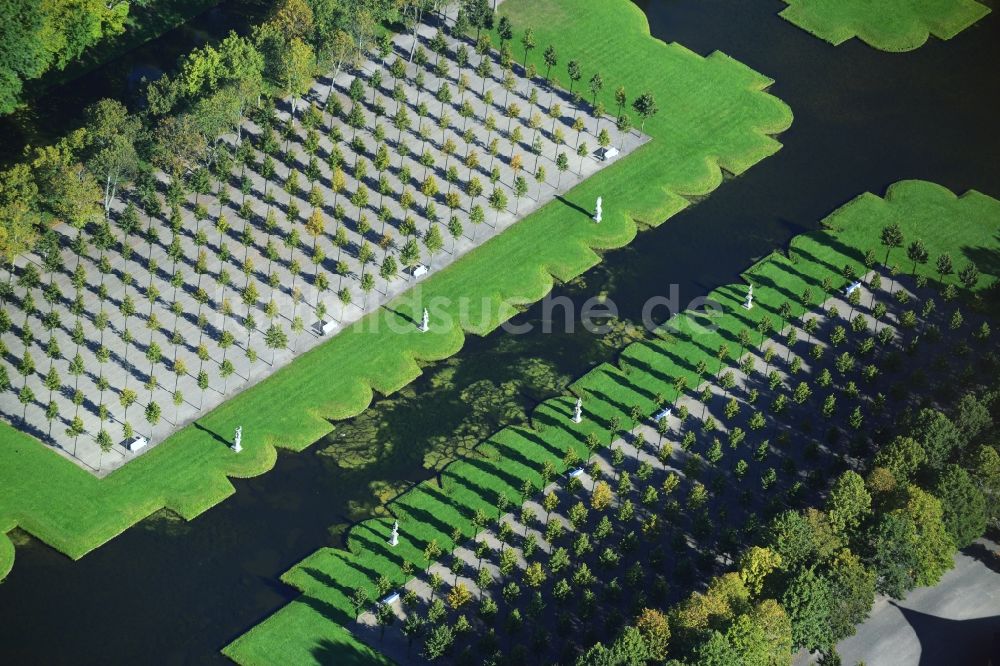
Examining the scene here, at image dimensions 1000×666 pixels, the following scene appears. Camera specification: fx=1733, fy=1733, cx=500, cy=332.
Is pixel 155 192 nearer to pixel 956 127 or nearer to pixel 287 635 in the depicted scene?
pixel 287 635

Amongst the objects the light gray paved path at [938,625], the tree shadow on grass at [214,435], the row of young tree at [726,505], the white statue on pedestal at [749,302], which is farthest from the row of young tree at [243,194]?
the light gray paved path at [938,625]

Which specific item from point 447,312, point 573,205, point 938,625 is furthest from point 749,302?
point 938,625

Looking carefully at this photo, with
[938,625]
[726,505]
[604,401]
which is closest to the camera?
[938,625]

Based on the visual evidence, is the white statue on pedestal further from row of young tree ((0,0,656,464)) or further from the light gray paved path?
the light gray paved path

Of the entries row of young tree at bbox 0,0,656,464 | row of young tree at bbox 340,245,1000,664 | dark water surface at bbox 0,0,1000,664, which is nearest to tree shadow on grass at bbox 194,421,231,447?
row of young tree at bbox 0,0,656,464

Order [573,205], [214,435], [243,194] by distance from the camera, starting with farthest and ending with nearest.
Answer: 1. [573,205]
2. [243,194]
3. [214,435]

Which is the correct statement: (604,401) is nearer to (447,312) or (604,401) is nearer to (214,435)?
(447,312)

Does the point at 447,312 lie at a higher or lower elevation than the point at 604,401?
higher

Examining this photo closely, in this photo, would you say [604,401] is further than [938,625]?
Yes
